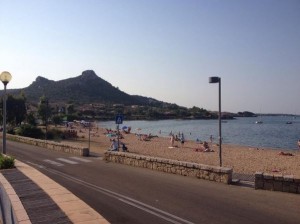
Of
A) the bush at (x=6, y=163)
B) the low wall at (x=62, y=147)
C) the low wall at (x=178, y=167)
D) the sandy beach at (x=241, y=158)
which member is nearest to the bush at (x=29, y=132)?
the sandy beach at (x=241, y=158)

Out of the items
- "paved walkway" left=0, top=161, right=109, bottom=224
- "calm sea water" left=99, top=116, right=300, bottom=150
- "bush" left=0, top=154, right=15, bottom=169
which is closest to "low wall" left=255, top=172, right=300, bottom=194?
"paved walkway" left=0, top=161, right=109, bottom=224

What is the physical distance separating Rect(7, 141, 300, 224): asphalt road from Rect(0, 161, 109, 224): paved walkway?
2.00 ft


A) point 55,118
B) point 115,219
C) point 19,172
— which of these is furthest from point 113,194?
point 55,118

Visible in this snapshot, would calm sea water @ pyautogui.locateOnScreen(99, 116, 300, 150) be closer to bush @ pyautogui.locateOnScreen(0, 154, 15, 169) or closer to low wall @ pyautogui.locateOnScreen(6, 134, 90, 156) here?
low wall @ pyautogui.locateOnScreen(6, 134, 90, 156)

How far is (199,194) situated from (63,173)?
21.3 ft

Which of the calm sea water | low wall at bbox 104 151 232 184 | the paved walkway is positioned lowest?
the calm sea water

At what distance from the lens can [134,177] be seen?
518 inches

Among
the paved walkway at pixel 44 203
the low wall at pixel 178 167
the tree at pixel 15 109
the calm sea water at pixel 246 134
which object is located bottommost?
the calm sea water at pixel 246 134

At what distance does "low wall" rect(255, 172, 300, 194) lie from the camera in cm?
988

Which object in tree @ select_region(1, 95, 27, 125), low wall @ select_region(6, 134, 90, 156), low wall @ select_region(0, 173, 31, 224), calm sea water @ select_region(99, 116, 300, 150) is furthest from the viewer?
calm sea water @ select_region(99, 116, 300, 150)

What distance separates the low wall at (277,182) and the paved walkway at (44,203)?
486cm

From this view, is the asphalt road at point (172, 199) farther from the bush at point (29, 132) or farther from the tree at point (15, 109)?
the tree at point (15, 109)

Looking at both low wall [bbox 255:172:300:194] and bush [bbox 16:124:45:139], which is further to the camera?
bush [bbox 16:124:45:139]

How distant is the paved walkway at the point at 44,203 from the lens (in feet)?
23.7
